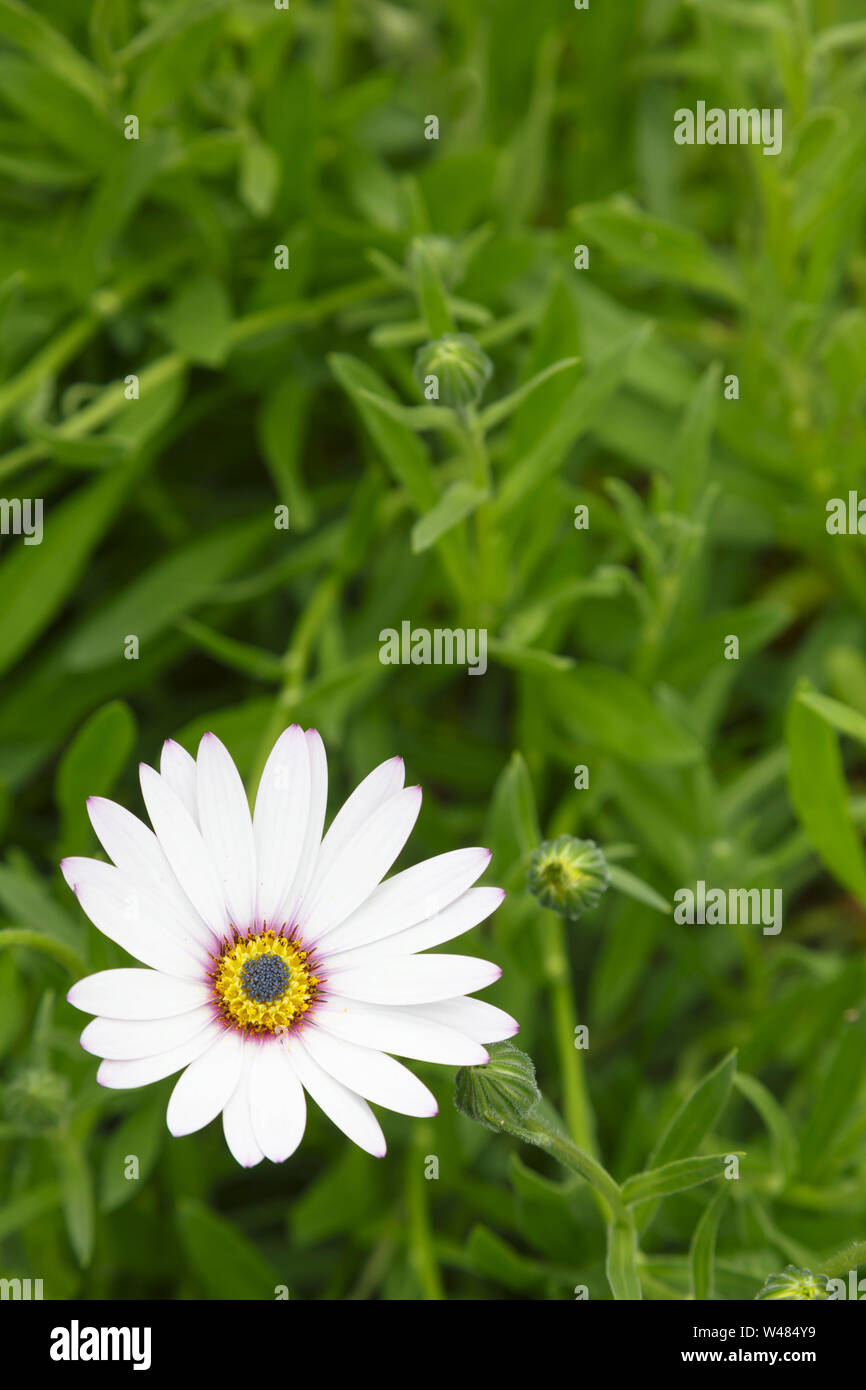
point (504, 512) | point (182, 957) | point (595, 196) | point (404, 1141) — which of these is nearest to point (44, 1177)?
point (404, 1141)

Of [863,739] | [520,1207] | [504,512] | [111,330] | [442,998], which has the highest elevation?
[111,330]

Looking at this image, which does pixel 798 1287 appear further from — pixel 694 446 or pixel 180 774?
pixel 694 446

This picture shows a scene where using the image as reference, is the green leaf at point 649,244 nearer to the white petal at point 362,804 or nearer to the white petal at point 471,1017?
the white petal at point 362,804

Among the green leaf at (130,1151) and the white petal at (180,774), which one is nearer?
the white petal at (180,774)

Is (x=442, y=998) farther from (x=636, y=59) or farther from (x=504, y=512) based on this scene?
(x=636, y=59)

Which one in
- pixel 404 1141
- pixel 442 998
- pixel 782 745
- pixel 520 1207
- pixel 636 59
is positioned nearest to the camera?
pixel 442 998

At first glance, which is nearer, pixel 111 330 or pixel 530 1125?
pixel 530 1125

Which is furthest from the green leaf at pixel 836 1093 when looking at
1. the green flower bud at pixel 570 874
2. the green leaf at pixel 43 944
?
the green leaf at pixel 43 944
